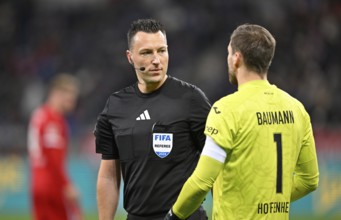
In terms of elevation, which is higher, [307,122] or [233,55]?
[233,55]

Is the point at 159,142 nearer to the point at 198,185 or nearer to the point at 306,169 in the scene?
the point at 198,185

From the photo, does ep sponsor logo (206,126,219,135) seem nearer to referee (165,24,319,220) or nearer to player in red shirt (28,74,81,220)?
referee (165,24,319,220)

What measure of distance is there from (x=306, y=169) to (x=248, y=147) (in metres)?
0.53

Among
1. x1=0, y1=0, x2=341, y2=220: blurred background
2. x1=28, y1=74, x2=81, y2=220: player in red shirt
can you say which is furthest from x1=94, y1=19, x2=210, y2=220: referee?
x1=0, y1=0, x2=341, y2=220: blurred background

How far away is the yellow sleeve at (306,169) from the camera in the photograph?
15.3ft

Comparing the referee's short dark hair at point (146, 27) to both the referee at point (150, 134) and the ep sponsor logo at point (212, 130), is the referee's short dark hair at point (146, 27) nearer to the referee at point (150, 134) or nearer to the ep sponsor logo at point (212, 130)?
the referee at point (150, 134)

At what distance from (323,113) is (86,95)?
18.3 ft

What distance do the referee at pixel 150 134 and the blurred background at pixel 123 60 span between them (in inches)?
325

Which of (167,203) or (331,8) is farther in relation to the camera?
(331,8)

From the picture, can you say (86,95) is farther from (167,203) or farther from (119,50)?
(167,203)

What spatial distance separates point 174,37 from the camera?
18.9 m

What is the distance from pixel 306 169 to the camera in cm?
473

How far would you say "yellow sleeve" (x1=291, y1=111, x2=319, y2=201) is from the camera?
4.66 meters

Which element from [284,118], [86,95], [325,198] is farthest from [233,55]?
[86,95]
